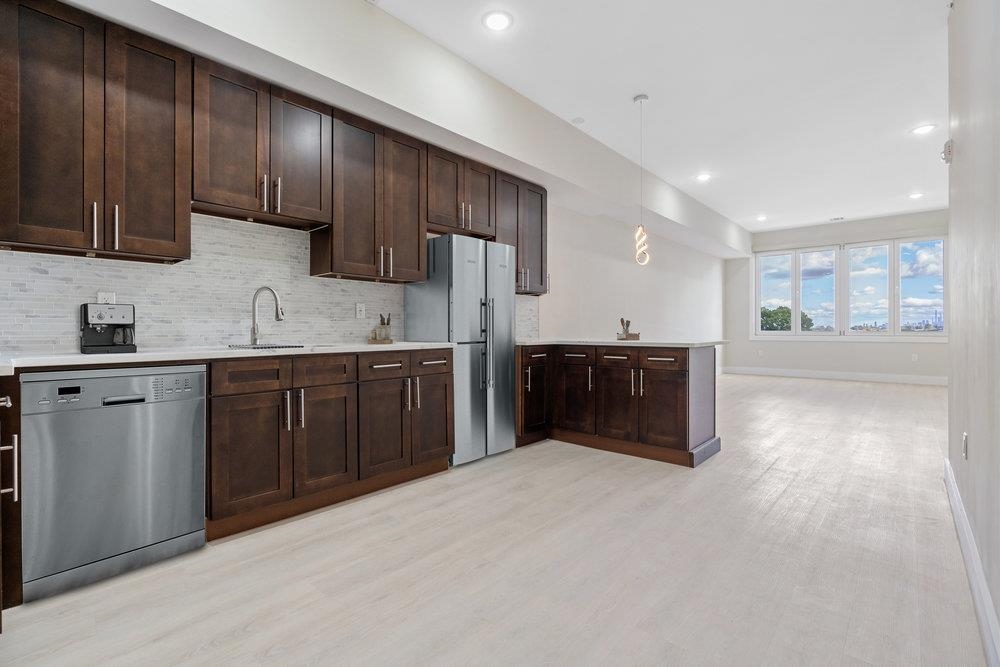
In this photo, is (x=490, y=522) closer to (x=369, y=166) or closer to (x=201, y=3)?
(x=369, y=166)

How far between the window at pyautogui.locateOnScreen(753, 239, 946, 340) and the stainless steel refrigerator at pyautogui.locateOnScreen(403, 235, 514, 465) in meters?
8.22

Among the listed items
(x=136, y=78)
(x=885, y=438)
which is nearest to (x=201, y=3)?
(x=136, y=78)

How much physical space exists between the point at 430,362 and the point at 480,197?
155 centimetres

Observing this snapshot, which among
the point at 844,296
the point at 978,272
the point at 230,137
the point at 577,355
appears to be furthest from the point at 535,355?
the point at 844,296

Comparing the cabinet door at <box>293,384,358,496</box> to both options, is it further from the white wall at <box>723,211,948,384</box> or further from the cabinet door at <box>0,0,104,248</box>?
the white wall at <box>723,211,948,384</box>

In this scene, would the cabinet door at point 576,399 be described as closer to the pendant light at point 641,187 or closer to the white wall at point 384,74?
the pendant light at point 641,187

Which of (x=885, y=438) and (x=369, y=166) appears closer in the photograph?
(x=369, y=166)

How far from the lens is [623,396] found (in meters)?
4.04

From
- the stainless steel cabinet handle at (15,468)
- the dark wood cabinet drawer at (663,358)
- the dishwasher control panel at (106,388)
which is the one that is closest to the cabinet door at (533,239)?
the dark wood cabinet drawer at (663,358)

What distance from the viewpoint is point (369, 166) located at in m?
3.30

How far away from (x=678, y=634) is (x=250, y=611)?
1.55 m

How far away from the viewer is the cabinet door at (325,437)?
2670 millimetres

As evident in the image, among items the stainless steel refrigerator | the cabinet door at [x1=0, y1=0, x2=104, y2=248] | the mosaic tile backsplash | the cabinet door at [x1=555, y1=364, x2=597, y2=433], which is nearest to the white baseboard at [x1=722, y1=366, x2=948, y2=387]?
the cabinet door at [x1=555, y1=364, x2=597, y2=433]

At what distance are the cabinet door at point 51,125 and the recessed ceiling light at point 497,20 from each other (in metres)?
2.09
